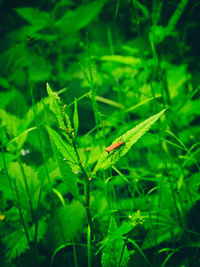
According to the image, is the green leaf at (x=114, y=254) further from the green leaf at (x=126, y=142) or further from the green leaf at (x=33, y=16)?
the green leaf at (x=33, y=16)

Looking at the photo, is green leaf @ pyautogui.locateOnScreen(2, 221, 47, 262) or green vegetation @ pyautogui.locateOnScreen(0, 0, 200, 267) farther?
green leaf @ pyautogui.locateOnScreen(2, 221, 47, 262)

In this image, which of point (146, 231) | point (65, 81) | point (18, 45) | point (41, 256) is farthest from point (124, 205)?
point (18, 45)

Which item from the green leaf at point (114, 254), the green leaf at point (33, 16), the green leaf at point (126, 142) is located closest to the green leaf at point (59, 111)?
the green leaf at point (126, 142)

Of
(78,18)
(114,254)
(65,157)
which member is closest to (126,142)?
(65,157)

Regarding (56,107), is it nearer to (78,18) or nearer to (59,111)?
(59,111)

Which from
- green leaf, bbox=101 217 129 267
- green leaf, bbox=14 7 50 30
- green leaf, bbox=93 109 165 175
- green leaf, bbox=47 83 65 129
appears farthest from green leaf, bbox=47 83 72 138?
green leaf, bbox=14 7 50 30

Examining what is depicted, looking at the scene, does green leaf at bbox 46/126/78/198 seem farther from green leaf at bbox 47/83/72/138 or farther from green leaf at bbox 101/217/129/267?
green leaf at bbox 101/217/129/267
